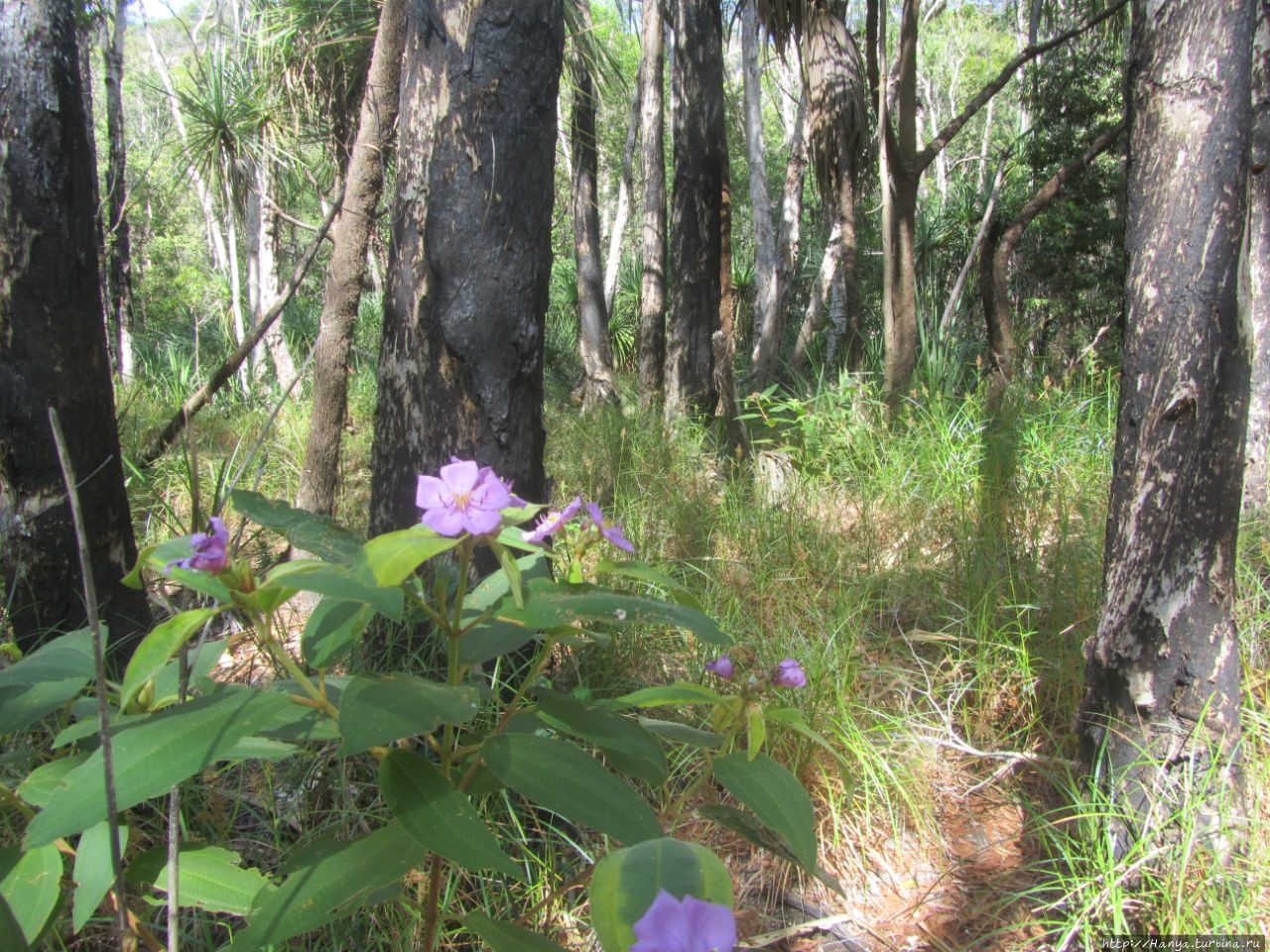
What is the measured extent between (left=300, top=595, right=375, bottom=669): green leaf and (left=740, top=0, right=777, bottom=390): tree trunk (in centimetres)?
571

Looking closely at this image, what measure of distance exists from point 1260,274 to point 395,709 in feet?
11.3

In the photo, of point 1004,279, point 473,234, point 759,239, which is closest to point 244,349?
point 473,234

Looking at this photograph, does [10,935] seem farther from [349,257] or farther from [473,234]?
[349,257]

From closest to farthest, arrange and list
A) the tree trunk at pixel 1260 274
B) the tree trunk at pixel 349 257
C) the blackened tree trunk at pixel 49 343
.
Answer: the blackened tree trunk at pixel 49 343, the tree trunk at pixel 1260 274, the tree trunk at pixel 349 257

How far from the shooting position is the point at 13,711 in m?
0.90

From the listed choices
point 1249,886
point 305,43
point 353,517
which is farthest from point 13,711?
point 305,43

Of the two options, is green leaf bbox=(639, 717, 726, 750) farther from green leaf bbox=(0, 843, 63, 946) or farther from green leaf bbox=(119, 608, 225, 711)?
green leaf bbox=(0, 843, 63, 946)

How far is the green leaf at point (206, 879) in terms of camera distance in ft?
2.91

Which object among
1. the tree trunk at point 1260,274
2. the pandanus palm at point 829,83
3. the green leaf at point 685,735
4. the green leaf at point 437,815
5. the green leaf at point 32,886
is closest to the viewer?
the green leaf at point 437,815

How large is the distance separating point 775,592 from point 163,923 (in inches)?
70.2

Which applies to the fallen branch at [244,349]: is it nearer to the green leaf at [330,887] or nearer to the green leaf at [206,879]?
the green leaf at [206,879]

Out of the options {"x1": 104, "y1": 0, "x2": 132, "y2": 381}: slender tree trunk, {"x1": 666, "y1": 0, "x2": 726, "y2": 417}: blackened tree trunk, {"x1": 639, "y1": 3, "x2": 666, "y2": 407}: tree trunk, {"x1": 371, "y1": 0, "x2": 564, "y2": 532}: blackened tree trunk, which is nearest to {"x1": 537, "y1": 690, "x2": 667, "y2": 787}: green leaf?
{"x1": 371, "y1": 0, "x2": 564, "y2": 532}: blackened tree trunk

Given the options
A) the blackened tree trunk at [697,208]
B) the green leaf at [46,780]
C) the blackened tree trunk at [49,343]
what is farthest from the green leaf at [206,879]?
the blackened tree trunk at [697,208]

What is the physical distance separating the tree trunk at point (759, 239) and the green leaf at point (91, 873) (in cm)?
581
